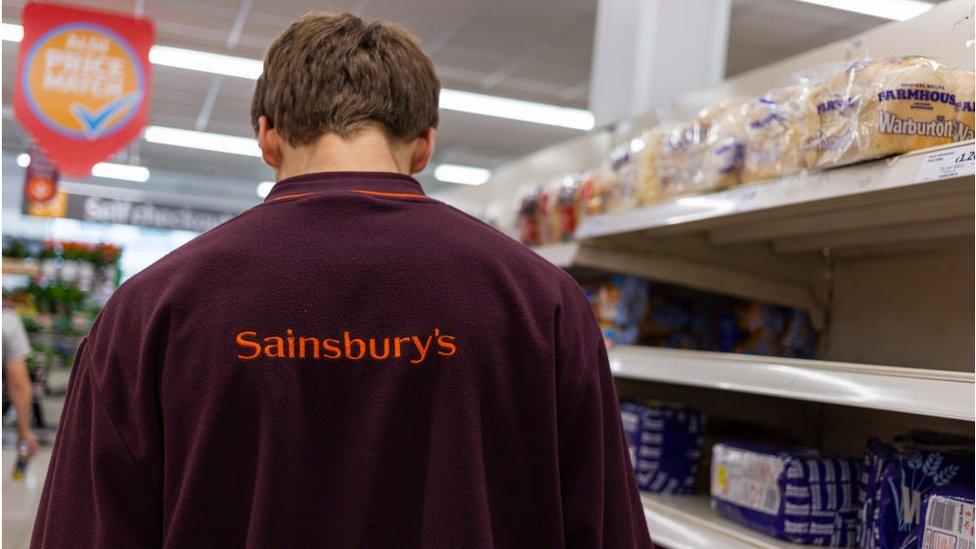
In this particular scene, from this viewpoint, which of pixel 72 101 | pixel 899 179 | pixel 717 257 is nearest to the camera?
pixel 899 179

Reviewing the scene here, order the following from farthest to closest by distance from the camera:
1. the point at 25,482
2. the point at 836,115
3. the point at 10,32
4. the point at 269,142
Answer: the point at 10,32
the point at 25,482
the point at 836,115
the point at 269,142

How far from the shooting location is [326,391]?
3.72ft

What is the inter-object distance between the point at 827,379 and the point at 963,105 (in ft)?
1.55

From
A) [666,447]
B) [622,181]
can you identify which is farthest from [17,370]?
[666,447]

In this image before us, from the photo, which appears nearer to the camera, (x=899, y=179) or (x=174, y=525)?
(x=174, y=525)

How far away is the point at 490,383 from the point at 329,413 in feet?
0.63

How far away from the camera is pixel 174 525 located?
112 centimetres

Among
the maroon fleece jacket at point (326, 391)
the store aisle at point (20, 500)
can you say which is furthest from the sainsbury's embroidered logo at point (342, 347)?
the store aisle at point (20, 500)

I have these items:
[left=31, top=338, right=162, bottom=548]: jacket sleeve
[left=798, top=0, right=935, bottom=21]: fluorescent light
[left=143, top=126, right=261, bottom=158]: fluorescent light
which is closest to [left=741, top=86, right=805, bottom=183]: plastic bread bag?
[left=31, top=338, right=162, bottom=548]: jacket sleeve

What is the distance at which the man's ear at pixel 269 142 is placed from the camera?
4.16 ft

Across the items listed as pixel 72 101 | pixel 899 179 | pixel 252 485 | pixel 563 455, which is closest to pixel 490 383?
pixel 563 455

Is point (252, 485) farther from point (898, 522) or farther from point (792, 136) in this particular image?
Result: point (792, 136)

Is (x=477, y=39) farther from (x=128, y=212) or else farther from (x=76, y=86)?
(x=128, y=212)

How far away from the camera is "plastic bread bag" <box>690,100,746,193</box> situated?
193cm
